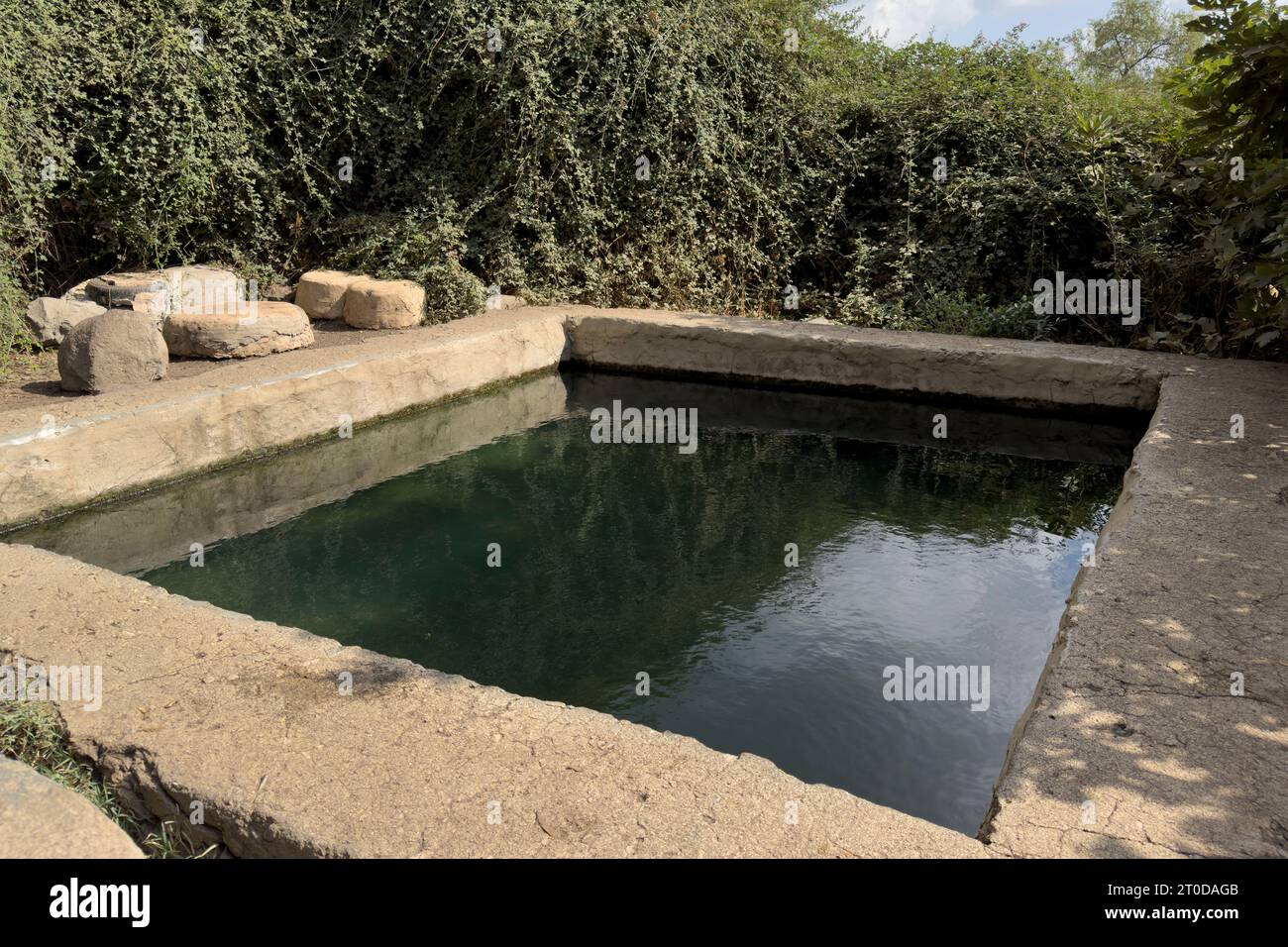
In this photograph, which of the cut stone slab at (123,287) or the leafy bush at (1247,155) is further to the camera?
the cut stone slab at (123,287)

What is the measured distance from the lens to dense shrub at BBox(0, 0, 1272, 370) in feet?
28.1

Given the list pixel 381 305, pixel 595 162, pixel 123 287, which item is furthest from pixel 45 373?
pixel 595 162

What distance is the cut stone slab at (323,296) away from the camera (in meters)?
8.76

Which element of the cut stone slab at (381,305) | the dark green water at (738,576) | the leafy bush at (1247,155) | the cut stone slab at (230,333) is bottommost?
the dark green water at (738,576)

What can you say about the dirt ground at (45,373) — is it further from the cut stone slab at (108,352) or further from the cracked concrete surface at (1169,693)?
the cracked concrete surface at (1169,693)

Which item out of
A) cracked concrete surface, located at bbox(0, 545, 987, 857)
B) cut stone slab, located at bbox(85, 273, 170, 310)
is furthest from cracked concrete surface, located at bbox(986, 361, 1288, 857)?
cut stone slab, located at bbox(85, 273, 170, 310)

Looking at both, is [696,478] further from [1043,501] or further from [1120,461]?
→ [1120,461]

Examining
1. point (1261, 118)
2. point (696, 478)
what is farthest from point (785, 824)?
point (1261, 118)

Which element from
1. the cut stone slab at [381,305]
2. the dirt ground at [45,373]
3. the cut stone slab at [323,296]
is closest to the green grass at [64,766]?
the dirt ground at [45,373]

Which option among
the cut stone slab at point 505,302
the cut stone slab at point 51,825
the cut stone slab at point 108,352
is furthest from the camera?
the cut stone slab at point 505,302

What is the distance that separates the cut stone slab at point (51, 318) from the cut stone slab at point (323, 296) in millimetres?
1691

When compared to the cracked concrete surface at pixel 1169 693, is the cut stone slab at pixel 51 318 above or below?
above

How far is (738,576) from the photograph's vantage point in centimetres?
495
